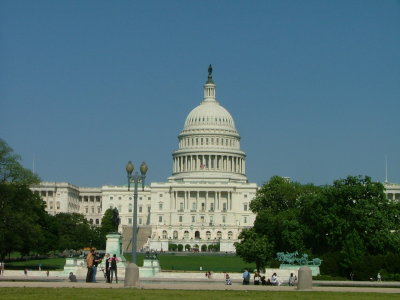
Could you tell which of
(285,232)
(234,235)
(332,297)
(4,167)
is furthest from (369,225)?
(234,235)

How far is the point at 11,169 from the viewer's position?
90.1 m

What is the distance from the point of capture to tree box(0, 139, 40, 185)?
88.5m

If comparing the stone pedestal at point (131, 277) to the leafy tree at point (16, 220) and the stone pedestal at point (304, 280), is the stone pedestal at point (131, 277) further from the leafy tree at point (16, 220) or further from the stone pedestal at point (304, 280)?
the leafy tree at point (16, 220)

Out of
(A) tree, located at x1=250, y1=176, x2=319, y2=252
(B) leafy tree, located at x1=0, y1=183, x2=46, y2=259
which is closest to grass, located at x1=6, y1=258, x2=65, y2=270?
(B) leafy tree, located at x1=0, y1=183, x2=46, y2=259

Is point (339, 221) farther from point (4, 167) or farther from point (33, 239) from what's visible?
point (4, 167)

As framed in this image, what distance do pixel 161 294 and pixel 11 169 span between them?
193ft

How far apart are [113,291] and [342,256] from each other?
1554 inches

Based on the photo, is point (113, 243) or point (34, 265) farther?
point (34, 265)

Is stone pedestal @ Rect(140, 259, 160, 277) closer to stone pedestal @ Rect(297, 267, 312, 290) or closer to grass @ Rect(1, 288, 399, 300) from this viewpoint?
stone pedestal @ Rect(297, 267, 312, 290)

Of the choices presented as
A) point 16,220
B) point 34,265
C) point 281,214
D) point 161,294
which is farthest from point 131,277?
point 281,214

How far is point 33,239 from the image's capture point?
8300 centimetres

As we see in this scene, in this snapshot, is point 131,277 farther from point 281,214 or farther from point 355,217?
point 281,214

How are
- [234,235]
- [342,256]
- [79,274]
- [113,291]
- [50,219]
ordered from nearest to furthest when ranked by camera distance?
[113,291] → [79,274] → [342,256] → [50,219] → [234,235]

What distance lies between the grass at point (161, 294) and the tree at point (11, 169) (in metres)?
54.5
